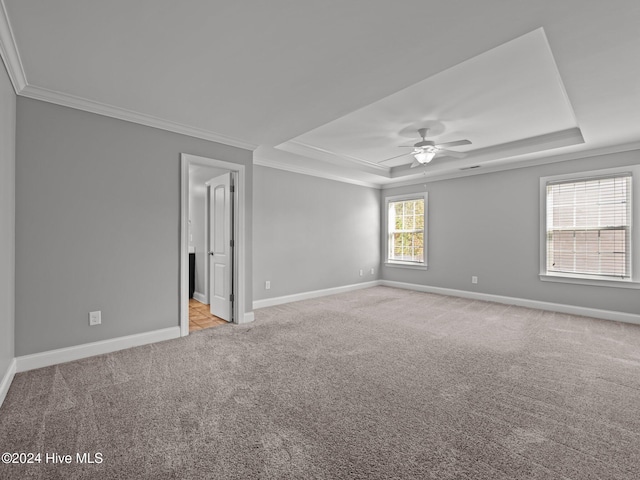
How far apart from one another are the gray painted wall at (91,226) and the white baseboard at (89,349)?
58 millimetres

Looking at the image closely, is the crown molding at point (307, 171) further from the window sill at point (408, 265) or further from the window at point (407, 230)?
the window sill at point (408, 265)

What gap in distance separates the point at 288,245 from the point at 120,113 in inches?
122

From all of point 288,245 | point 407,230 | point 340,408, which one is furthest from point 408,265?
point 340,408

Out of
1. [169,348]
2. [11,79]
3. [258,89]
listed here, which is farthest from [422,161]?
[11,79]

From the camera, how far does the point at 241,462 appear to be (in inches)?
62.5

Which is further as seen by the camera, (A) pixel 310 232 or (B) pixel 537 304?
(A) pixel 310 232

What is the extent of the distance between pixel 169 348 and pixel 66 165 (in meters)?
2.04

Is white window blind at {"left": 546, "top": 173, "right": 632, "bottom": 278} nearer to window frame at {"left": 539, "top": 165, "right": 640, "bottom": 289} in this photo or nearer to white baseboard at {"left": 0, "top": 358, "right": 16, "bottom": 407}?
window frame at {"left": 539, "top": 165, "right": 640, "bottom": 289}

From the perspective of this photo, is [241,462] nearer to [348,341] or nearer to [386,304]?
[348,341]

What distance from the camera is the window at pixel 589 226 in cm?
422

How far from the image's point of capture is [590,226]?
14.8 ft

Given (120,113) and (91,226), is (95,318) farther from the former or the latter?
(120,113)

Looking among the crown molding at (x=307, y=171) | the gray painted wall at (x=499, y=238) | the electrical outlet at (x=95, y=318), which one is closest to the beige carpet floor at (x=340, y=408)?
the electrical outlet at (x=95, y=318)

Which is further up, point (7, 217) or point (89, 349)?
point (7, 217)
